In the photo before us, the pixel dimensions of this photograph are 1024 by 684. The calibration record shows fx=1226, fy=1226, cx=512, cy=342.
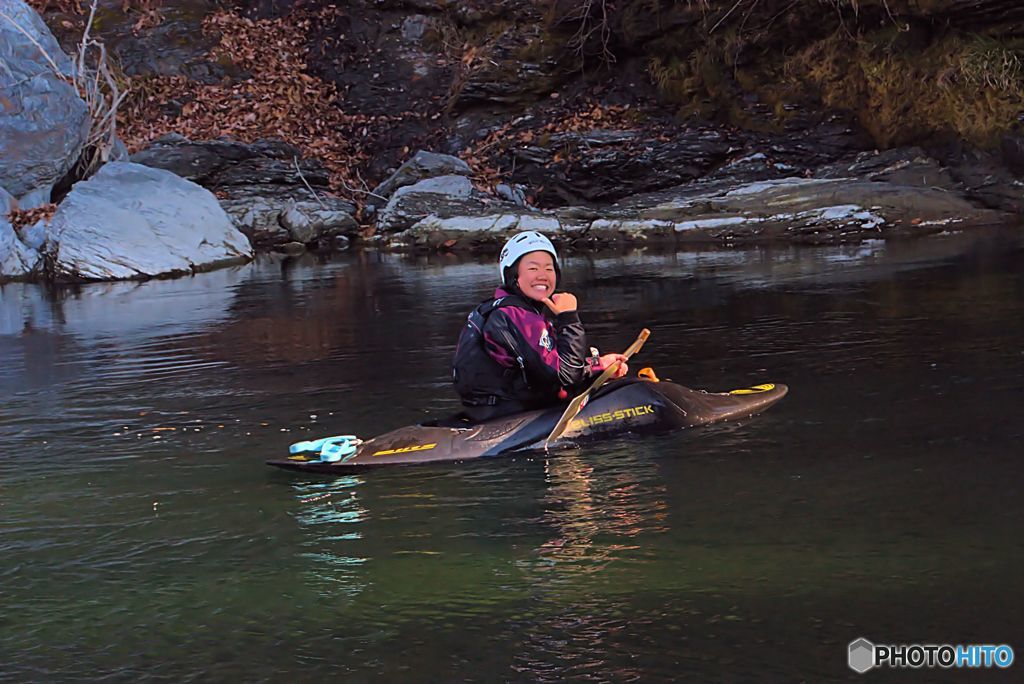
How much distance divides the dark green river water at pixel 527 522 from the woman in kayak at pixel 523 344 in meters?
0.46

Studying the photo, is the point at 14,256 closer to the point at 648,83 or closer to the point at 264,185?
the point at 264,185

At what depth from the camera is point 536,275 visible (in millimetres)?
6758

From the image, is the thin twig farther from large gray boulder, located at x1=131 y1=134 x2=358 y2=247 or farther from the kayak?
the kayak

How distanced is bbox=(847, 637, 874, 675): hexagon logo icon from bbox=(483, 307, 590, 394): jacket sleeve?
2.97 meters

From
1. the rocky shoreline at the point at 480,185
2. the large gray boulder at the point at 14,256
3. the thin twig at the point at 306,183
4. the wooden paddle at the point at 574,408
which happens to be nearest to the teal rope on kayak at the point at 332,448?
the wooden paddle at the point at 574,408

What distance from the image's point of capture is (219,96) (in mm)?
26797

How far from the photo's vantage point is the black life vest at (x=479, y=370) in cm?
684

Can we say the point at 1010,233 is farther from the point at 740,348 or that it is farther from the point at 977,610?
the point at 977,610

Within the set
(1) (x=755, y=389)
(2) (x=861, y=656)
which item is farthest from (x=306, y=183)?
(2) (x=861, y=656)

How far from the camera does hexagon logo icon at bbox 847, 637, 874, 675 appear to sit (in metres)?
3.86

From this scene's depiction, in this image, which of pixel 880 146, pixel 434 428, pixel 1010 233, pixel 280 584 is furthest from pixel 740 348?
pixel 880 146

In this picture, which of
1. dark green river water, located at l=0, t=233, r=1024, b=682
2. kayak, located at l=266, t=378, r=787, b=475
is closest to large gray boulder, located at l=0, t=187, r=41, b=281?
dark green river water, located at l=0, t=233, r=1024, b=682

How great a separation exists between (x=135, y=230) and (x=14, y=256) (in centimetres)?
200

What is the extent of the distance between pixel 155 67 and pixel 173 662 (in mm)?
25160
